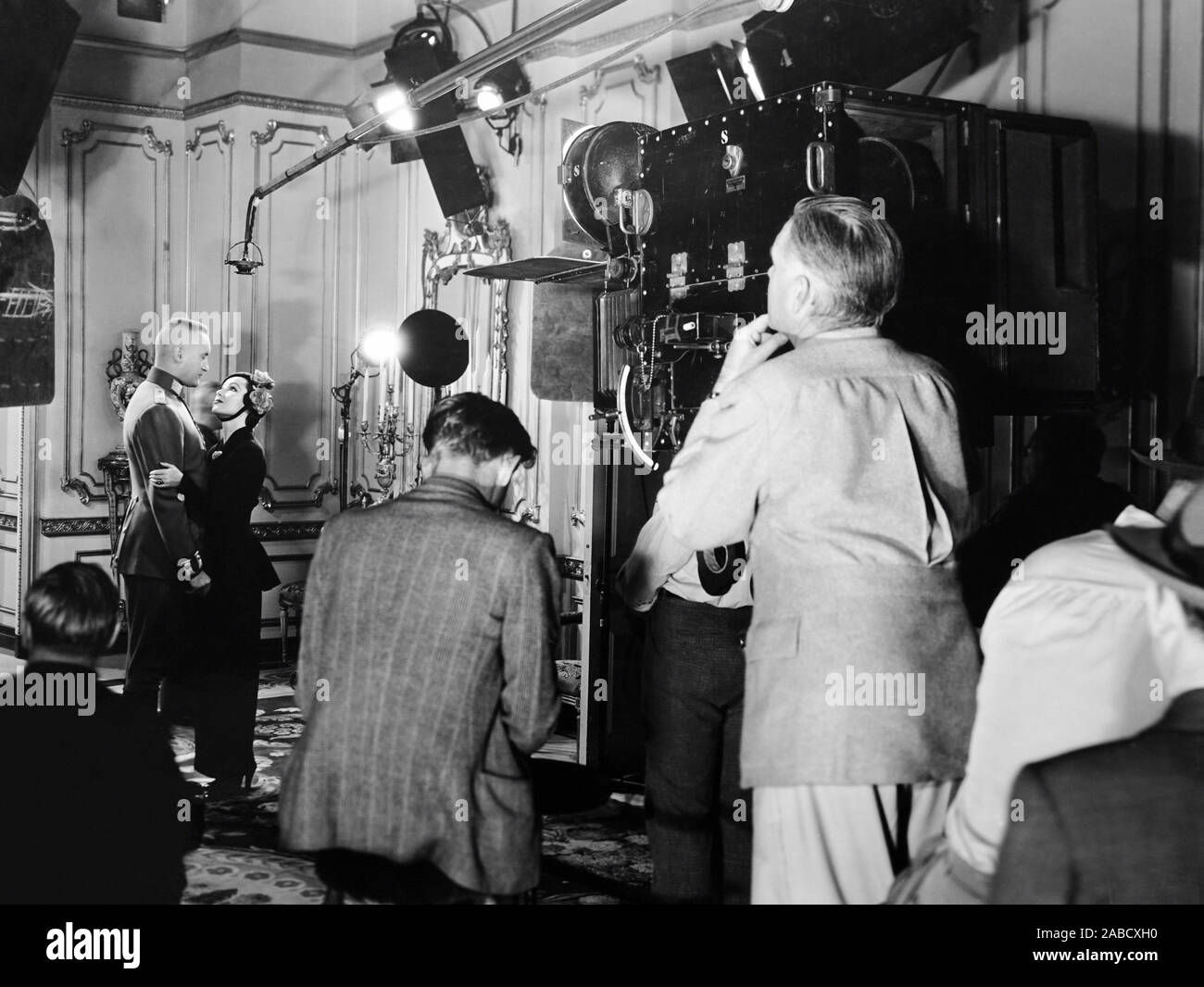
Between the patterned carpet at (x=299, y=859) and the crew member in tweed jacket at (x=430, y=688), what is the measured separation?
4.43ft

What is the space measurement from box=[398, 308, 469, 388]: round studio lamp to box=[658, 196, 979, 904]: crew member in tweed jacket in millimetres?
3425

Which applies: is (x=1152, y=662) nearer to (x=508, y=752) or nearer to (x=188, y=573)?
(x=508, y=752)

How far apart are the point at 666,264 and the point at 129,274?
15.5 ft

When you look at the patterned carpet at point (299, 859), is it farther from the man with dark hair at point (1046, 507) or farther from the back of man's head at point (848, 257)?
the back of man's head at point (848, 257)

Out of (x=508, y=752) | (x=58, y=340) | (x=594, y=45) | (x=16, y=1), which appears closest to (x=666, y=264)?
(x=508, y=752)

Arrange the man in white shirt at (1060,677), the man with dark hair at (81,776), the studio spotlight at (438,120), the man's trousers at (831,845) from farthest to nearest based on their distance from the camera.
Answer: the studio spotlight at (438,120), the man with dark hair at (81,776), the man's trousers at (831,845), the man in white shirt at (1060,677)

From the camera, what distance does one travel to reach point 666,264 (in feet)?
10.3

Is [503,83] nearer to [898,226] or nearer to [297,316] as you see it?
[297,316]

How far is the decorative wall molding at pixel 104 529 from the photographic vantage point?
659 cm

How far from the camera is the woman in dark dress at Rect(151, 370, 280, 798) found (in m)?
4.30

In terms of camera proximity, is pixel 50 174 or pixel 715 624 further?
pixel 50 174

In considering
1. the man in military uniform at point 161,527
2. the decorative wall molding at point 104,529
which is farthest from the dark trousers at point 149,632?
the decorative wall molding at point 104,529

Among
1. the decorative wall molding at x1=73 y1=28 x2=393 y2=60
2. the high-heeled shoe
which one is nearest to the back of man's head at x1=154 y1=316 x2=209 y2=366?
the high-heeled shoe
